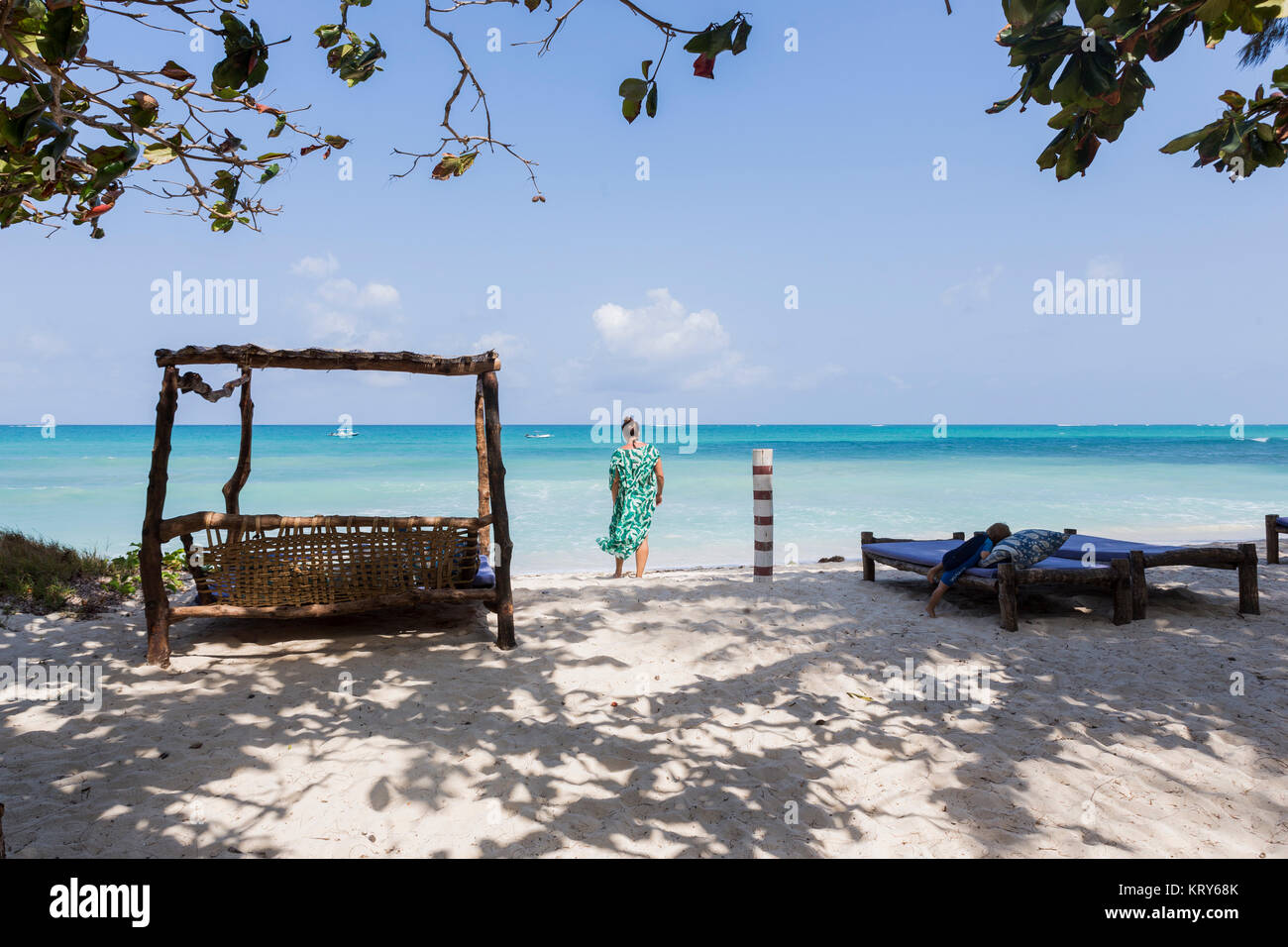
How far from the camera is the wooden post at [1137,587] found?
18.6ft

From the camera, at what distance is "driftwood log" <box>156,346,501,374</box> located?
5.09 m

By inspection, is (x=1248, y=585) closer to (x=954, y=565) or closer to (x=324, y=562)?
(x=954, y=565)

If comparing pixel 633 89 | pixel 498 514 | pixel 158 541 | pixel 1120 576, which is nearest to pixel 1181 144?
pixel 633 89

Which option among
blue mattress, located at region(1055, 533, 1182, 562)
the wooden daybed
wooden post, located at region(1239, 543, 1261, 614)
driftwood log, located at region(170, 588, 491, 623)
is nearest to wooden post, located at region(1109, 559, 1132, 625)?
the wooden daybed

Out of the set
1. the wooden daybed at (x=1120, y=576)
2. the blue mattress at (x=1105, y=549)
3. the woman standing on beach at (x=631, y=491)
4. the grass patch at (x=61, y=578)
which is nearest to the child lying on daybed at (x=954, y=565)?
the wooden daybed at (x=1120, y=576)

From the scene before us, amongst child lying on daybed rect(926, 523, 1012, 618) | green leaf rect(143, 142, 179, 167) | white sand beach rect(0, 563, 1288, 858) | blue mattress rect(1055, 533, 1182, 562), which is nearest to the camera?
green leaf rect(143, 142, 179, 167)

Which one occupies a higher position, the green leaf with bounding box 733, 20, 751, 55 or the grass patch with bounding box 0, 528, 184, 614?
the green leaf with bounding box 733, 20, 751, 55

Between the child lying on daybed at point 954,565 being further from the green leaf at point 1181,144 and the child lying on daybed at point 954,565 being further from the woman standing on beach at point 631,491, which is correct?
the green leaf at point 1181,144

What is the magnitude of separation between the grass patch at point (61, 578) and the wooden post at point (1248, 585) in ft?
29.6

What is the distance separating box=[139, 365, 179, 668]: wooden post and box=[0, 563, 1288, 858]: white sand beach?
0.22 m

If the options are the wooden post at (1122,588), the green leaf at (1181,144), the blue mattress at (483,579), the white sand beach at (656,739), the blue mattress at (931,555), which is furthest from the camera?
the blue mattress at (931,555)

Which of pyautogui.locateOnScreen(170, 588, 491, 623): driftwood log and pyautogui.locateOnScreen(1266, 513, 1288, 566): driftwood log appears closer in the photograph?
pyautogui.locateOnScreen(170, 588, 491, 623): driftwood log

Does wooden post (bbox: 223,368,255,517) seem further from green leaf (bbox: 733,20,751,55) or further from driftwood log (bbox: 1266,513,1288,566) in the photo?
driftwood log (bbox: 1266,513,1288,566)

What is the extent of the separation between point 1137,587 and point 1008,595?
1.09 m
